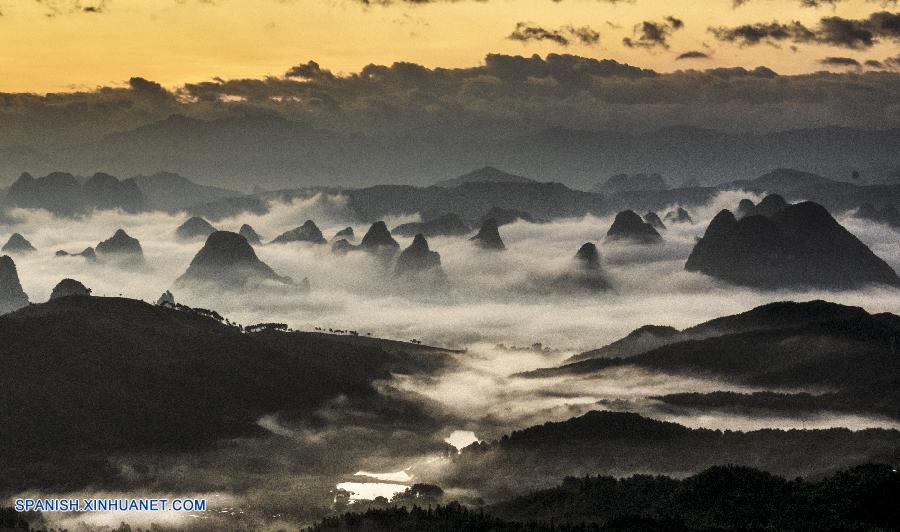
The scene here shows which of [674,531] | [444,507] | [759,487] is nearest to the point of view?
[674,531]

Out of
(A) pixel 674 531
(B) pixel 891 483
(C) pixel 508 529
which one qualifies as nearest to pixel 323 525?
(C) pixel 508 529

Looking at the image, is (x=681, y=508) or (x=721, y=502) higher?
(x=721, y=502)

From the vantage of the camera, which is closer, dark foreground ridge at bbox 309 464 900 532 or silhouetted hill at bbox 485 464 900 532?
silhouetted hill at bbox 485 464 900 532

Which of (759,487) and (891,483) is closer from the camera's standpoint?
(891,483)

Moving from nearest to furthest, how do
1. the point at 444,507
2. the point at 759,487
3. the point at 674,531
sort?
the point at 674,531 → the point at 759,487 → the point at 444,507

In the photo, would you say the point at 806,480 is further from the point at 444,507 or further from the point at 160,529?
the point at 160,529

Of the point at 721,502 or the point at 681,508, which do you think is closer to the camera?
the point at 721,502

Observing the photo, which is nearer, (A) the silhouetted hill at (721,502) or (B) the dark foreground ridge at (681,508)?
(A) the silhouetted hill at (721,502)

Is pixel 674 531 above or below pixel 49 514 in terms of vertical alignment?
below

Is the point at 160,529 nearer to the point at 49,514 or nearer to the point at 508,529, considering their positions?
the point at 49,514
